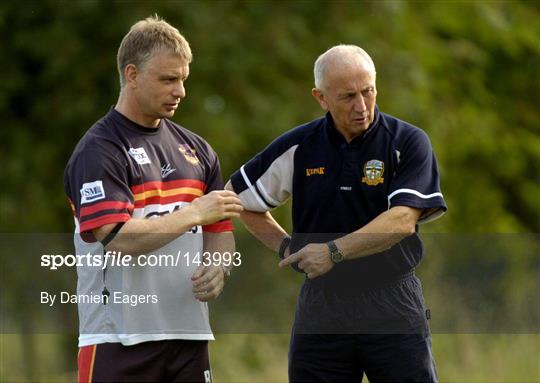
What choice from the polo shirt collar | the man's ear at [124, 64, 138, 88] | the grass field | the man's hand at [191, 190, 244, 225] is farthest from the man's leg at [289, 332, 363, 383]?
the grass field

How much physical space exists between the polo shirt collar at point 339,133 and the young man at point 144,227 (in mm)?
766

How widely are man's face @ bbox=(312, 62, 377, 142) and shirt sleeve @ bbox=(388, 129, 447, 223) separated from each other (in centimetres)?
25

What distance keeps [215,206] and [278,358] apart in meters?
7.54

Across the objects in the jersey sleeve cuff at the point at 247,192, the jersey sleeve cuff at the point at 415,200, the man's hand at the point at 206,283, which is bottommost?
the man's hand at the point at 206,283

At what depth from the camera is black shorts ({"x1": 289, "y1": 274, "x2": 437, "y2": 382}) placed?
18.6 feet

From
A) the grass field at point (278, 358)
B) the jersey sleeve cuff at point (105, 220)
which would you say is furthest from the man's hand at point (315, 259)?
the grass field at point (278, 358)

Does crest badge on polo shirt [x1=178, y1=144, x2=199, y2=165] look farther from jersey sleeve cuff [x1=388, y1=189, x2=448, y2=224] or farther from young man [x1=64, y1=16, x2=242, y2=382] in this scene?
jersey sleeve cuff [x1=388, y1=189, x2=448, y2=224]

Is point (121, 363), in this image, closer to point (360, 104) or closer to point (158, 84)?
point (158, 84)

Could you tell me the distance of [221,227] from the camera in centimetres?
571

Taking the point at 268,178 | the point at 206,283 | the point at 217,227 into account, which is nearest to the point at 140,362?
the point at 206,283

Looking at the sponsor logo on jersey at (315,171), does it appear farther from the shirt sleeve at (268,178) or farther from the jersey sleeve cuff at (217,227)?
the jersey sleeve cuff at (217,227)

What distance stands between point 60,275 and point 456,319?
152 inches

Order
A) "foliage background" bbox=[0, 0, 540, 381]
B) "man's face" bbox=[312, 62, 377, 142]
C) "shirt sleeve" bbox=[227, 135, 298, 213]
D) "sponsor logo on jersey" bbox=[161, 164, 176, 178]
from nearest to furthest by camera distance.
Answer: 1. "sponsor logo on jersey" bbox=[161, 164, 176, 178]
2. "man's face" bbox=[312, 62, 377, 142]
3. "shirt sleeve" bbox=[227, 135, 298, 213]
4. "foliage background" bbox=[0, 0, 540, 381]

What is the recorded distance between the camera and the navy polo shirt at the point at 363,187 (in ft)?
18.7
